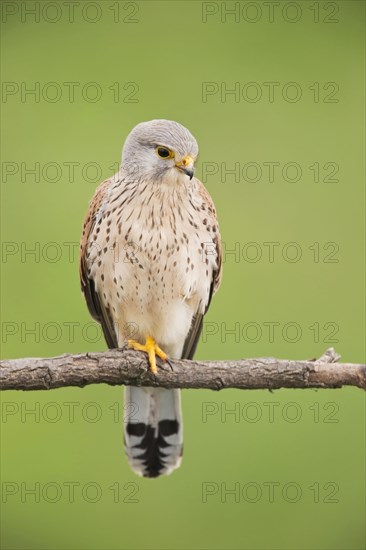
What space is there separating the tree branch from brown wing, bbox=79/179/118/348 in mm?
495

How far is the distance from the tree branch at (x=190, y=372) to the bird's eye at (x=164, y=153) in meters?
0.73

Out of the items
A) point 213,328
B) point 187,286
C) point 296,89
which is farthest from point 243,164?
point 187,286

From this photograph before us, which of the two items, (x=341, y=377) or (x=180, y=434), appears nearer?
(x=341, y=377)

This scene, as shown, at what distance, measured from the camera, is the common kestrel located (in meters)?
3.21

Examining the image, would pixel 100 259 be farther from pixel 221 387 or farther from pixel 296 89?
pixel 296 89

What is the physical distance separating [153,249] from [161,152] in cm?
36

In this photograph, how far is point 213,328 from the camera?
15.6 feet

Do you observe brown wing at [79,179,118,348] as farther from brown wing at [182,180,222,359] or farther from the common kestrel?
brown wing at [182,180,222,359]

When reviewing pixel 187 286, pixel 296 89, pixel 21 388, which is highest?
pixel 296 89

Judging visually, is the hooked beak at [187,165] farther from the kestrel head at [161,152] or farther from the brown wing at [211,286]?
the brown wing at [211,286]

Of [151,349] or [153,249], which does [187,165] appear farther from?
[151,349]

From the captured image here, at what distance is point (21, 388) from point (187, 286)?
82 centimetres

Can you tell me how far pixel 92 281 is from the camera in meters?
3.49

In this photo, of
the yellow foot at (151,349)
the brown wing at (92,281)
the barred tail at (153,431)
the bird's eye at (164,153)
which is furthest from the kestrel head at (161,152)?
the barred tail at (153,431)
